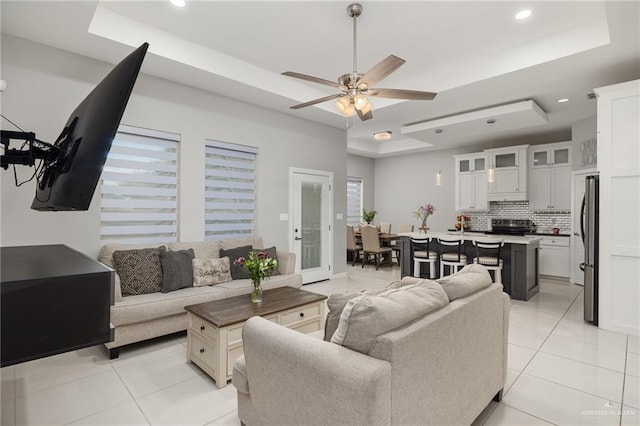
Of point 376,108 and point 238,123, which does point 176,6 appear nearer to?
point 238,123

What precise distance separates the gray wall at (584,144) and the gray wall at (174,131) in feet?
13.6

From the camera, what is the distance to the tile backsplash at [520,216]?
6.65m

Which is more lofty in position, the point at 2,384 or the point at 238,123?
the point at 238,123

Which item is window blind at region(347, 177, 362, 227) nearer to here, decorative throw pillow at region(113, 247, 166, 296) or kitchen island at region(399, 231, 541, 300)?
kitchen island at region(399, 231, 541, 300)

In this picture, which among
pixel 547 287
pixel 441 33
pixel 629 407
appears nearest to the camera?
pixel 629 407

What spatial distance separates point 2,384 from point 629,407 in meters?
4.50

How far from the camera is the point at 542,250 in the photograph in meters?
6.45

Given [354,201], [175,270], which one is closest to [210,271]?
[175,270]

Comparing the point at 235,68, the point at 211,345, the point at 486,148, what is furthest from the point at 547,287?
the point at 235,68

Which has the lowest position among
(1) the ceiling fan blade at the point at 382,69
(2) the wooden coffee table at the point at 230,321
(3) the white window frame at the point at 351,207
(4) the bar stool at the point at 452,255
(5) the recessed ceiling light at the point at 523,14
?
(2) the wooden coffee table at the point at 230,321

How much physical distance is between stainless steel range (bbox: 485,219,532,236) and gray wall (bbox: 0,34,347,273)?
3511 millimetres

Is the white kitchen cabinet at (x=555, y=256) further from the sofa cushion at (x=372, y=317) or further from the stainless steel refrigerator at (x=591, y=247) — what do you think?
the sofa cushion at (x=372, y=317)

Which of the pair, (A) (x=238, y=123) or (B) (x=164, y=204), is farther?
(A) (x=238, y=123)

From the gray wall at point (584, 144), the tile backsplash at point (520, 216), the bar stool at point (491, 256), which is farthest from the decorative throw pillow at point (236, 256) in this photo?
the tile backsplash at point (520, 216)
